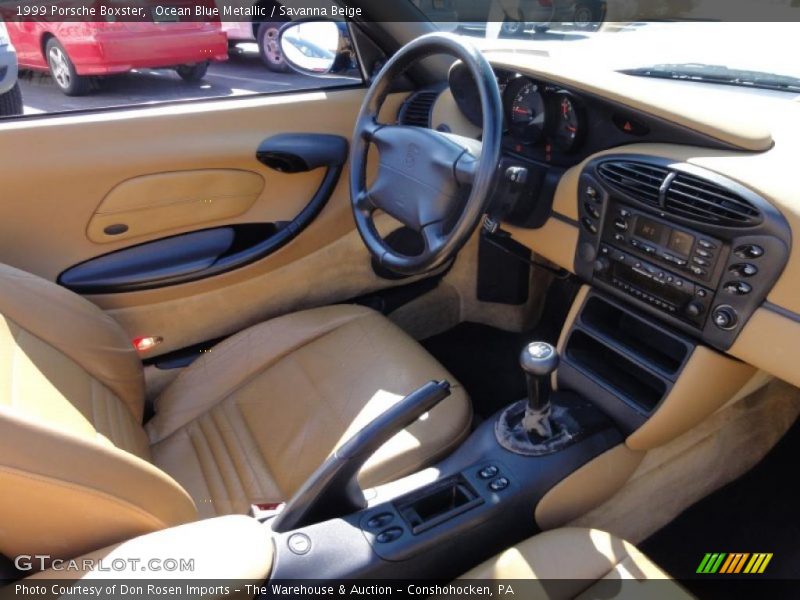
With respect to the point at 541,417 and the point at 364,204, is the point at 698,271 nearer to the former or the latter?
the point at 541,417

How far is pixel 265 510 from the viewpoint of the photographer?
4.41ft

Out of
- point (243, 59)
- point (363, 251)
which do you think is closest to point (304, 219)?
point (363, 251)

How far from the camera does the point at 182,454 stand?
154 cm

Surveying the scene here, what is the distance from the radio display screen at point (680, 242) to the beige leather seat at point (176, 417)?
0.56m

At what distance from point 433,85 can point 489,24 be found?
0.96 ft

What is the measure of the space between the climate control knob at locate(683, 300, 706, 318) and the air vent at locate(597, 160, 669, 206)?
7.6 inches

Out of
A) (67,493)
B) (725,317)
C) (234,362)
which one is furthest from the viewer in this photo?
(234,362)

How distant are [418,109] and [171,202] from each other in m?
0.74

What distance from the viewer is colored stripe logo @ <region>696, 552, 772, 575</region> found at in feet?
5.13

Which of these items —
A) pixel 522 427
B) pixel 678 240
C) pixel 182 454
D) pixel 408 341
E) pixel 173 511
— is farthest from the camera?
pixel 408 341

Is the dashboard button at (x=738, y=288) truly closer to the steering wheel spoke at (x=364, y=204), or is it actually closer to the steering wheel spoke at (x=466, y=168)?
the steering wheel spoke at (x=466, y=168)

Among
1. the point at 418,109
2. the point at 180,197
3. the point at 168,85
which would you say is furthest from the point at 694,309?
the point at 168,85

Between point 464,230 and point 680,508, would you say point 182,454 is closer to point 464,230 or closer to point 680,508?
point 464,230

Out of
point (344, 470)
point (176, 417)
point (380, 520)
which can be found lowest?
point (176, 417)
